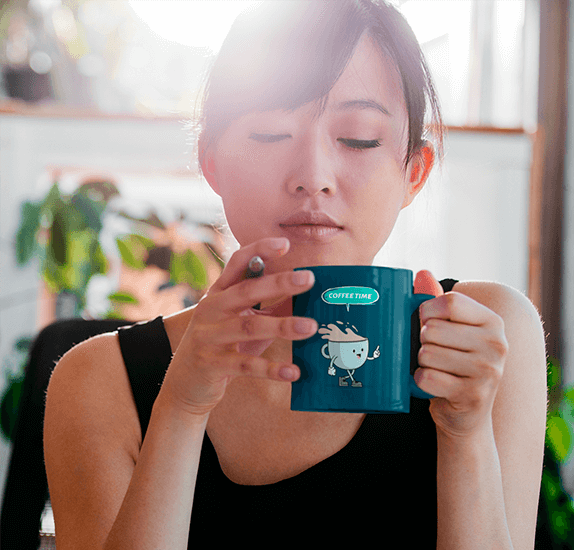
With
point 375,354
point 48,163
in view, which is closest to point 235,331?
point 375,354

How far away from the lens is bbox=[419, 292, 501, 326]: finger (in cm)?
55

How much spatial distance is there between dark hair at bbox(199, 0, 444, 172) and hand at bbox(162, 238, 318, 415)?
1.10 ft

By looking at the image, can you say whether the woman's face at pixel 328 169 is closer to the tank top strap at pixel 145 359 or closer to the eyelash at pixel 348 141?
the eyelash at pixel 348 141

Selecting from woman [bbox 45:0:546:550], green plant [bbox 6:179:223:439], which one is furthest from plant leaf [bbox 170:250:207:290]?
woman [bbox 45:0:546:550]

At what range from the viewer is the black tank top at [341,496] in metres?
0.90

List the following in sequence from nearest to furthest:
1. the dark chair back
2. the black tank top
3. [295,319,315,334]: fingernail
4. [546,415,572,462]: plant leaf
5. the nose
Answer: [295,319,315,334]: fingernail → the nose → the black tank top → the dark chair back → [546,415,572,462]: plant leaf

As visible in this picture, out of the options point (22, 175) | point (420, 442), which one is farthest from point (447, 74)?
point (420, 442)

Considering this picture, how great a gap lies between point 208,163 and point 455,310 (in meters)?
0.58

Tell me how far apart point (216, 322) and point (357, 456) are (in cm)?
46

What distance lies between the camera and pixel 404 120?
34.5 inches

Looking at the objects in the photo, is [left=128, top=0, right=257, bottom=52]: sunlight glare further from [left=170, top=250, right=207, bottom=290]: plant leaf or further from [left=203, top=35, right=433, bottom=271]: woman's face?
[left=203, top=35, right=433, bottom=271]: woman's face

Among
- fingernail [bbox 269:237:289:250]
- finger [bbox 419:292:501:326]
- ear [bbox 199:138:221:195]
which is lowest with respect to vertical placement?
finger [bbox 419:292:501:326]

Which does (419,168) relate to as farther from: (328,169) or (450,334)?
(450,334)

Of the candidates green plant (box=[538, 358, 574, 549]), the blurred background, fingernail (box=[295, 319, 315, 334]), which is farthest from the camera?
the blurred background
